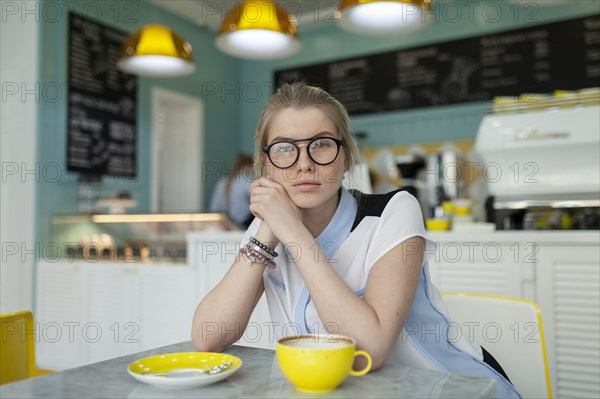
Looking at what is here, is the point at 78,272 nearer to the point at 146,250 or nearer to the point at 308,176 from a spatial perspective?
the point at 146,250

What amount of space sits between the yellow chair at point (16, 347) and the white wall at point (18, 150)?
115 inches

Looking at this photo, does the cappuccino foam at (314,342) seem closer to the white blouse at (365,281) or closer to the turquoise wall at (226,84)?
the white blouse at (365,281)

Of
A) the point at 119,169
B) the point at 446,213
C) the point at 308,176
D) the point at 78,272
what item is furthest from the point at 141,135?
the point at 308,176

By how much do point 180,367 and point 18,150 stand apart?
143 inches

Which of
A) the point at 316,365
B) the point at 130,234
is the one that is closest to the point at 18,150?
the point at 130,234

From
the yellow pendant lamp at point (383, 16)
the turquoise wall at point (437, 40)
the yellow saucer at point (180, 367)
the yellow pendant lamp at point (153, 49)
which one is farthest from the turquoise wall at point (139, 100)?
the yellow saucer at point (180, 367)

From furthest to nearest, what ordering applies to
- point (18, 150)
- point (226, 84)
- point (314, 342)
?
1. point (226, 84)
2. point (18, 150)
3. point (314, 342)

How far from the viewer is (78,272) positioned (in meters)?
3.69

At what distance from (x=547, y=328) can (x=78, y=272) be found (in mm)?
2928

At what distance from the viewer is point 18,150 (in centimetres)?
398

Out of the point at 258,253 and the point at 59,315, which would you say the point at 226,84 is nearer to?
the point at 59,315

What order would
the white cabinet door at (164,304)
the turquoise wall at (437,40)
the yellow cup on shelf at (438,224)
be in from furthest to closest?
the turquoise wall at (437,40), the white cabinet door at (164,304), the yellow cup on shelf at (438,224)

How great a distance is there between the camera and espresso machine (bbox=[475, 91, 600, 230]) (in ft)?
8.66

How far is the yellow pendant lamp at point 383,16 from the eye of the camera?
2.72m
